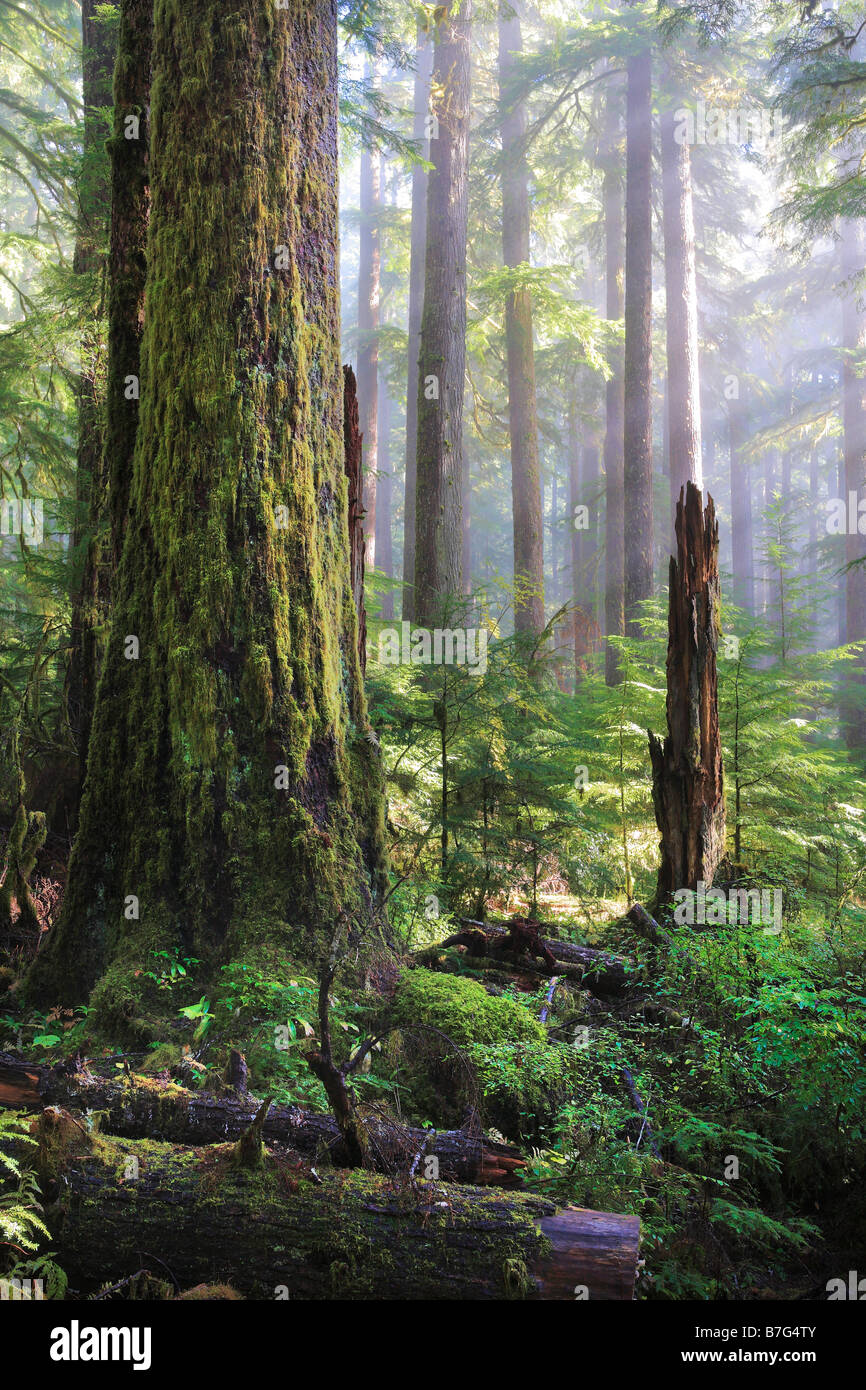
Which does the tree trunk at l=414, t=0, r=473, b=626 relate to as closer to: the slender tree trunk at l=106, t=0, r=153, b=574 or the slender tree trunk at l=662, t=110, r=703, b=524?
the slender tree trunk at l=662, t=110, r=703, b=524

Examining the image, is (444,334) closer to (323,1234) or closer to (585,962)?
(585,962)

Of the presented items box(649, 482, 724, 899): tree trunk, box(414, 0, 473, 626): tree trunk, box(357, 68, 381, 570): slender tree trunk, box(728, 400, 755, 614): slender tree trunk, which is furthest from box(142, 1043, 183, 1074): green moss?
box(728, 400, 755, 614): slender tree trunk

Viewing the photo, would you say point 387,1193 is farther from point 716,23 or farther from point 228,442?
point 716,23

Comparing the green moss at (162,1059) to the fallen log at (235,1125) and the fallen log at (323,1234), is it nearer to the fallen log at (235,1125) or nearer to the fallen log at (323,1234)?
the fallen log at (235,1125)

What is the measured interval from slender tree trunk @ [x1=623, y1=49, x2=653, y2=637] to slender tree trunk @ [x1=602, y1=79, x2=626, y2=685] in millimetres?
3738

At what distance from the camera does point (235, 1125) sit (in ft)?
9.52

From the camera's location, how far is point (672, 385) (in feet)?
56.9

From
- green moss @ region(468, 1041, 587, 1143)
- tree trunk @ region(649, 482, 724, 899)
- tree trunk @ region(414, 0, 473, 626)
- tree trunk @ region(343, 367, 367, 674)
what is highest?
tree trunk @ region(414, 0, 473, 626)

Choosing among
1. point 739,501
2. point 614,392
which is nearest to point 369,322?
point 614,392

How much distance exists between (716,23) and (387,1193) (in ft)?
48.7

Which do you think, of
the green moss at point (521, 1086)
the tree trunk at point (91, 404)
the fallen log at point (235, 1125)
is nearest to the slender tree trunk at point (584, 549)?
the tree trunk at point (91, 404)

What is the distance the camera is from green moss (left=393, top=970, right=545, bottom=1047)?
13.0 feet

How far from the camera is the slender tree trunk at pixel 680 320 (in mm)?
16250
